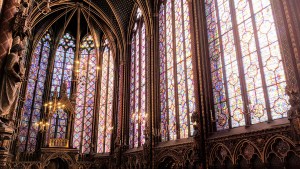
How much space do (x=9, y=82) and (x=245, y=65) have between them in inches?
319

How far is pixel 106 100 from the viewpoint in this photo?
2238cm

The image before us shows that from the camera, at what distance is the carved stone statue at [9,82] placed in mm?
6483

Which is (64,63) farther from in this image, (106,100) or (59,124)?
(59,124)

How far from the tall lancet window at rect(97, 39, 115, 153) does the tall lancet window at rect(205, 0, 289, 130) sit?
35.5 feet

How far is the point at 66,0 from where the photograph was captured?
69.8 ft

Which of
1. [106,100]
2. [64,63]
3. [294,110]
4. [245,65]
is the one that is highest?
[64,63]

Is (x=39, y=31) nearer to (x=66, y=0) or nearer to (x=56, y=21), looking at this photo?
(x=56, y=21)

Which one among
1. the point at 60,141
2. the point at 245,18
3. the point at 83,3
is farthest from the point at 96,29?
the point at 245,18

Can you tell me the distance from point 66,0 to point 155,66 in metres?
10.0

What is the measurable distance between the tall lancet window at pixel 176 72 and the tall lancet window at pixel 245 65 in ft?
5.85

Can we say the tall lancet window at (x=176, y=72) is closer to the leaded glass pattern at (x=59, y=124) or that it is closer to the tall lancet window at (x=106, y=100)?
the tall lancet window at (x=106, y=100)

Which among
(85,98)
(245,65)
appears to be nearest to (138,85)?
(85,98)

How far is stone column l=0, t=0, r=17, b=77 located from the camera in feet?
22.2

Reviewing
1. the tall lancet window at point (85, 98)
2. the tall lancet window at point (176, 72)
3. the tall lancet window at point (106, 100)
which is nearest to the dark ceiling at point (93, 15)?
the tall lancet window at point (106, 100)
